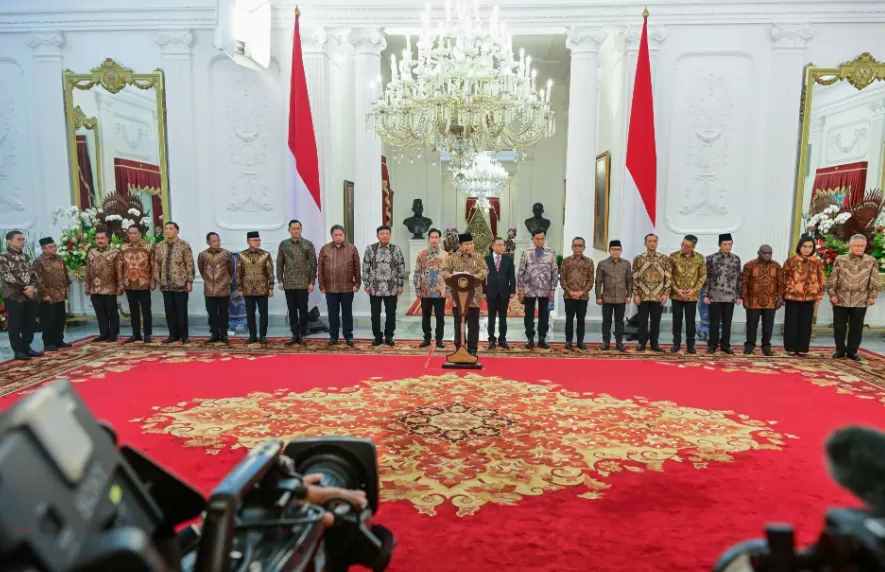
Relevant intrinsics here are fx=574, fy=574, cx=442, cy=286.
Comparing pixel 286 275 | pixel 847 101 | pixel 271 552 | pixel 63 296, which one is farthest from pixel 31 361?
pixel 847 101

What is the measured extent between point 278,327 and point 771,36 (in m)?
7.26

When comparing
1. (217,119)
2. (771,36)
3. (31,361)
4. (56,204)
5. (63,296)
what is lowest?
(31,361)

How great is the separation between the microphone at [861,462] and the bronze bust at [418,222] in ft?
44.3

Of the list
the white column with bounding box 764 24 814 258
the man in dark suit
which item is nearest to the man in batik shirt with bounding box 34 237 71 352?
the man in dark suit

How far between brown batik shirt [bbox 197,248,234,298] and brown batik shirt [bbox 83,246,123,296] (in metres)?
0.98

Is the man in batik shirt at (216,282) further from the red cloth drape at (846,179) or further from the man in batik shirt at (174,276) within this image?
the red cloth drape at (846,179)

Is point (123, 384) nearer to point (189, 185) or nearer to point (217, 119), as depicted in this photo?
point (189, 185)

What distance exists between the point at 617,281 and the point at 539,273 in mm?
884

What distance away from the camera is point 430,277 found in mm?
6527

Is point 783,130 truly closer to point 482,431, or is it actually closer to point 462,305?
point 462,305

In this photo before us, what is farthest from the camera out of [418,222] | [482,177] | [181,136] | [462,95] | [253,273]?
[418,222]

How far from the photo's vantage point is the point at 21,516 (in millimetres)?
632

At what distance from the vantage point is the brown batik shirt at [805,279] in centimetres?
607

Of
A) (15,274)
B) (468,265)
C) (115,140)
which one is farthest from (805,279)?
(115,140)
